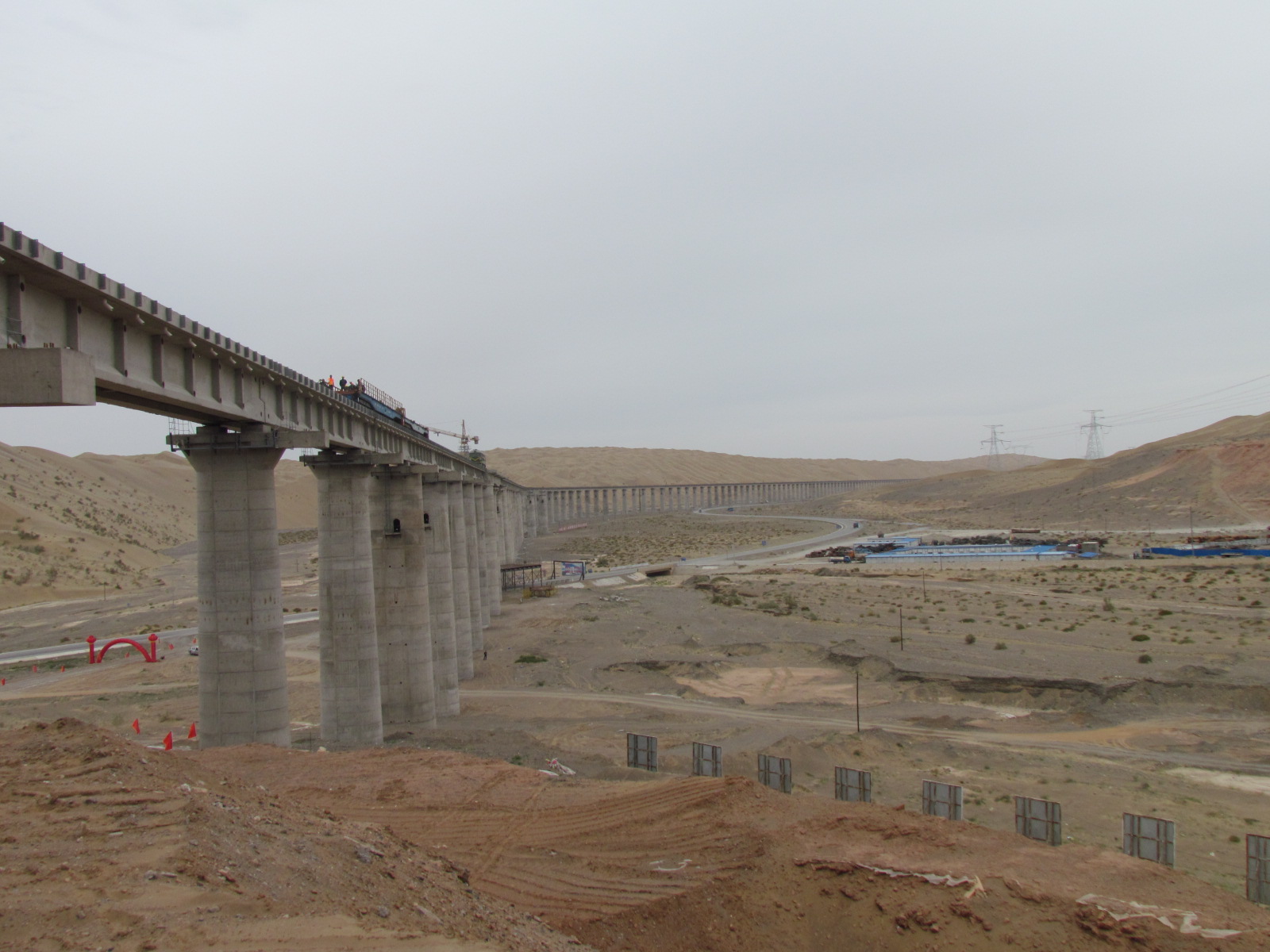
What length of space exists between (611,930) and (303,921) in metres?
6.04

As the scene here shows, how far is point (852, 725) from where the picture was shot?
30109 mm

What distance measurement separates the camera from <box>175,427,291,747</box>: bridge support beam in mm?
20688

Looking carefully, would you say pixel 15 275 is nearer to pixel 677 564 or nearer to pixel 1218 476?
pixel 677 564

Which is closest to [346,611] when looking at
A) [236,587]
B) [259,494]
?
[236,587]

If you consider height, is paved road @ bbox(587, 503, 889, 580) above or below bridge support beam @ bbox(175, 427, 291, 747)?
below

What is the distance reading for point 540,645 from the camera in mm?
49531

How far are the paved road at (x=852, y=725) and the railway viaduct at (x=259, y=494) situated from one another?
5.06 metres

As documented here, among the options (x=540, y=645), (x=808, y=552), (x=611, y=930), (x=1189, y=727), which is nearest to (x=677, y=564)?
(x=808, y=552)

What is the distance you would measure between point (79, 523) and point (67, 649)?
65.1 metres

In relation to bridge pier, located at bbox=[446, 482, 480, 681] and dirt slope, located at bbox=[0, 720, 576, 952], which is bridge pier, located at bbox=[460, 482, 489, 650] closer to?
bridge pier, located at bbox=[446, 482, 480, 681]

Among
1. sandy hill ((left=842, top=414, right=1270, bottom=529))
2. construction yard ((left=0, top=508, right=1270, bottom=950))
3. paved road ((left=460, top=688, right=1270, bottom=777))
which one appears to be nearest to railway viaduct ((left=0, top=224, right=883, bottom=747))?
construction yard ((left=0, top=508, right=1270, bottom=950))

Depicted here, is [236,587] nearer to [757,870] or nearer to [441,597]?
[757,870]

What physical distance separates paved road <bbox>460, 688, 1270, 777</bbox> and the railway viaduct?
5059 millimetres

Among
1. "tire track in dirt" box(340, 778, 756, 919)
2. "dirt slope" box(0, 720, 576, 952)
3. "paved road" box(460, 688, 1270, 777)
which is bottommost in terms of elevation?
"paved road" box(460, 688, 1270, 777)
